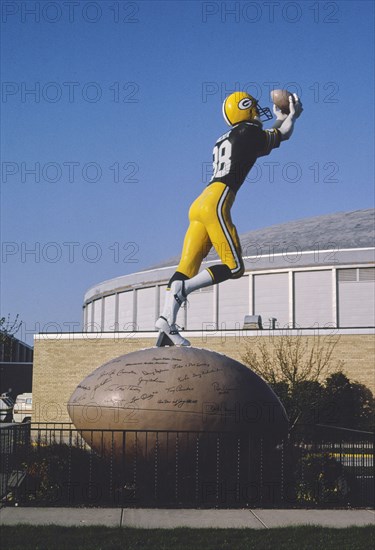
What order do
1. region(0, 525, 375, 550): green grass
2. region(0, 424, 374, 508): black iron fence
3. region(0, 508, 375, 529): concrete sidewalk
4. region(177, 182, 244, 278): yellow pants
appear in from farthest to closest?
region(177, 182, 244, 278): yellow pants, region(0, 424, 374, 508): black iron fence, region(0, 508, 375, 529): concrete sidewalk, region(0, 525, 375, 550): green grass

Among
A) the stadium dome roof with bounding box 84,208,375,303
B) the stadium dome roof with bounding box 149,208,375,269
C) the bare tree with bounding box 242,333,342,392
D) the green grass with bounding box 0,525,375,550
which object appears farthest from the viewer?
the stadium dome roof with bounding box 149,208,375,269

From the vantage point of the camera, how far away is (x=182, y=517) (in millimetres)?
11523

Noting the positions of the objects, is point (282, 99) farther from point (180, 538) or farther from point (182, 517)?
point (180, 538)

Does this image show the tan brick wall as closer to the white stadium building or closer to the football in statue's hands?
the white stadium building

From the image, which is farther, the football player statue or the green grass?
the football player statue

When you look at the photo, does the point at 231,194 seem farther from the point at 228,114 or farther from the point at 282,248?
the point at 282,248

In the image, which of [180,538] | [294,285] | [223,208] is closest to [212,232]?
[223,208]

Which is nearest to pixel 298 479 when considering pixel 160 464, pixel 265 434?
pixel 265 434

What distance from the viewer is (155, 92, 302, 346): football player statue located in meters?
14.4

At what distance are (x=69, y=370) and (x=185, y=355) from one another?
22.7m

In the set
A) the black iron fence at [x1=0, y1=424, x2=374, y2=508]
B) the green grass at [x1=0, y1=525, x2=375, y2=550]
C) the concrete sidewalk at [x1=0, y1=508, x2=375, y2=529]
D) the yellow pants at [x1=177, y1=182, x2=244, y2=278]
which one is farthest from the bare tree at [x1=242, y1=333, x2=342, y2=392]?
the green grass at [x1=0, y1=525, x2=375, y2=550]

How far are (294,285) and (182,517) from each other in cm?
3158

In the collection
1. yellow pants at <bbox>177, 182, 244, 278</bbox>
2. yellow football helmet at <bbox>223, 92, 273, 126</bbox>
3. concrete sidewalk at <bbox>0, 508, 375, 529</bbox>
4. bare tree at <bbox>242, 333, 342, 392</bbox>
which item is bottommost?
concrete sidewalk at <bbox>0, 508, 375, 529</bbox>

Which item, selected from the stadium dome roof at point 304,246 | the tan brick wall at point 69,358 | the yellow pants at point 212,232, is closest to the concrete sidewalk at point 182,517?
the yellow pants at point 212,232
